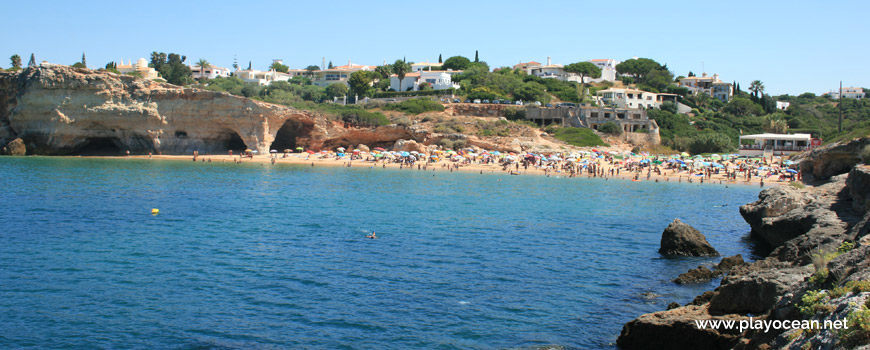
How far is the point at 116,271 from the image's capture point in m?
17.9

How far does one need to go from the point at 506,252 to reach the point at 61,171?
36977mm

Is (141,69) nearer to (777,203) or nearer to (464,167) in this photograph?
(464,167)

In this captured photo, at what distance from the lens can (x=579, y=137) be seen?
67.3 meters

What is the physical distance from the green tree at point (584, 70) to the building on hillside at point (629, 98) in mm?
10101

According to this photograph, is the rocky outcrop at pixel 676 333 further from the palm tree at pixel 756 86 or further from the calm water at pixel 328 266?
the palm tree at pixel 756 86

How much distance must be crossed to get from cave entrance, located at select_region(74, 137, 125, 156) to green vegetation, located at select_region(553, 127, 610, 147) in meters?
45.2

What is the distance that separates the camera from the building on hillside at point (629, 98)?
85.2 meters

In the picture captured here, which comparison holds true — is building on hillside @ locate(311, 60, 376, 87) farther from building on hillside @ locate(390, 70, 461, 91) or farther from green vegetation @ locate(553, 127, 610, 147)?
green vegetation @ locate(553, 127, 610, 147)

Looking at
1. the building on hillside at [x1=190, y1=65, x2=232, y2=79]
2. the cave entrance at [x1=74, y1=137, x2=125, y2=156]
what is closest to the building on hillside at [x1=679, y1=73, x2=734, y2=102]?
the building on hillside at [x1=190, y1=65, x2=232, y2=79]

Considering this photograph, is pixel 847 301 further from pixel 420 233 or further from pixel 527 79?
pixel 527 79

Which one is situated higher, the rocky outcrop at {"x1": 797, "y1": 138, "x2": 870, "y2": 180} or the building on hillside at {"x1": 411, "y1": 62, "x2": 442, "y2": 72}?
the building on hillside at {"x1": 411, "y1": 62, "x2": 442, "y2": 72}

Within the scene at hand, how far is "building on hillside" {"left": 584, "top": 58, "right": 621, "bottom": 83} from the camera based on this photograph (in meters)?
101

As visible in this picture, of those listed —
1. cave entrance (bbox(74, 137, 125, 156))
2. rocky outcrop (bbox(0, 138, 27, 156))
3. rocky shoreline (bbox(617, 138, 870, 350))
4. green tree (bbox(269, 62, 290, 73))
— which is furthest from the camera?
green tree (bbox(269, 62, 290, 73))

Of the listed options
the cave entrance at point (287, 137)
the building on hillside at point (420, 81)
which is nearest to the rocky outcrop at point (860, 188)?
the cave entrance at point (287, 137)
